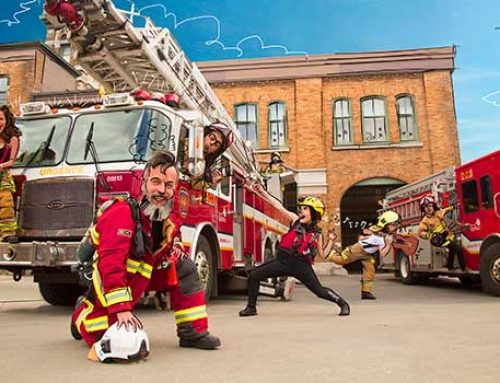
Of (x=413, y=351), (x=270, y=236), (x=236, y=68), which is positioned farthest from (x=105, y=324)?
(x=236, y=68)

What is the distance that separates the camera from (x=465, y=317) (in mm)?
5785

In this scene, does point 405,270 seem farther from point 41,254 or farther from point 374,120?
point 41,254

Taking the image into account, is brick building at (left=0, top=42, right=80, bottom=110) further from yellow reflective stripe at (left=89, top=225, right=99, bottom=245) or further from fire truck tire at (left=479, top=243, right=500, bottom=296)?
yellow reflective stripe at (left=89, top=225, right=99, bottom=245)

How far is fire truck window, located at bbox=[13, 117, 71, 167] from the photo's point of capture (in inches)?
246

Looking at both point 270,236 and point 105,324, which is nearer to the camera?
point 105,324

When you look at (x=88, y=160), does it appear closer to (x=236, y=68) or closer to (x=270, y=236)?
(x=270, y=236)

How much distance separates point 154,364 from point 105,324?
1.39ft

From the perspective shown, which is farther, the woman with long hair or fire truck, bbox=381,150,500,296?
fire truck, bbox=381,150,500,296

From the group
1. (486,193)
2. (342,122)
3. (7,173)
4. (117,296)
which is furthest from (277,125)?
(117,296)

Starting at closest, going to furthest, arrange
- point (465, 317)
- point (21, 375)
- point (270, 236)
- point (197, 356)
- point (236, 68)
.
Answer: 1. point (21, 375)
2. point (197, 356)
3. point (465, 317)
4. point (270, 236)
5. point (236, 68)

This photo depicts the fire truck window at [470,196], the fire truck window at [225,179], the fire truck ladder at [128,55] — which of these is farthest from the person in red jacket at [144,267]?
the fire truck window at [470,196]

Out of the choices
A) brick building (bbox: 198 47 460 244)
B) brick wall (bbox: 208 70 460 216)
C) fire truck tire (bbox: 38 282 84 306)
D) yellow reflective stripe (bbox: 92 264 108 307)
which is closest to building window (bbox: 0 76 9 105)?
brick building (bbox: 198 47 460 244)

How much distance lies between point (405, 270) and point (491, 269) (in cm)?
459

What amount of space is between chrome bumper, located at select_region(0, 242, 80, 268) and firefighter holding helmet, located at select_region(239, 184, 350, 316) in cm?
205
